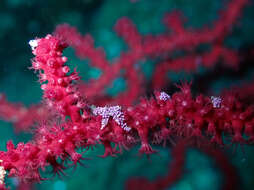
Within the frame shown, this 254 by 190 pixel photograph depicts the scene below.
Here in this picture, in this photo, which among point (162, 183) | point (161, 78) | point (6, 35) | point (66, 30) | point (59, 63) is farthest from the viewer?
point (6, 35)

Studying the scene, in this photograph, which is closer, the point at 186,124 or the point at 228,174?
the point at 186,124

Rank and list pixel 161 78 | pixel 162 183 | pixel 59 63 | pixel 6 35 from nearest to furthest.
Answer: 1. pixel 59 63
2. pixel 162 183
3. pixel 161 78
4. pixel 6 35

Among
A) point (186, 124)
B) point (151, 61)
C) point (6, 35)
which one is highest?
point (6, 35)

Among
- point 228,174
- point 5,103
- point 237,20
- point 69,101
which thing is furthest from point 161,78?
point 69,101

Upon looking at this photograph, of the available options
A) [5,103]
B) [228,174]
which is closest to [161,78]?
[228,174]

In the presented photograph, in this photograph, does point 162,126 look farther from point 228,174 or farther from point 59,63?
point 228,174

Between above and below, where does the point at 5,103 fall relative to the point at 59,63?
above
